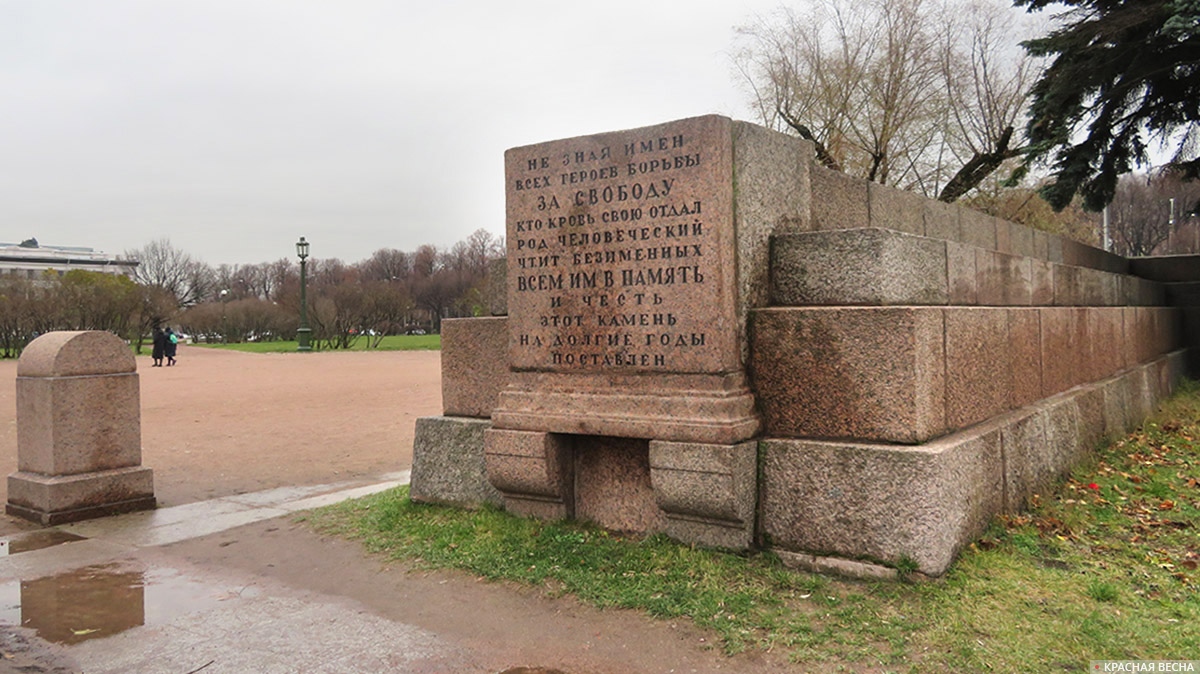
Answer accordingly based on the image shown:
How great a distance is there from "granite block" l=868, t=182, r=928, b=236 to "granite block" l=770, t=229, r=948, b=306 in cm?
94

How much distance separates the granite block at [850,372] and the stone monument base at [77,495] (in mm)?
5097

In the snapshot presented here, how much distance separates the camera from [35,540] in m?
5.71

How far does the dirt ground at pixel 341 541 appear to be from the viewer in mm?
3520

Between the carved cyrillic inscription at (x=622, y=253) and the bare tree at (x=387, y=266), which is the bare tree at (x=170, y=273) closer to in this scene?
the bare tree at (x=387, y=266)

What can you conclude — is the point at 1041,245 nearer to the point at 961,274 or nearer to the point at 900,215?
the point at 900,215

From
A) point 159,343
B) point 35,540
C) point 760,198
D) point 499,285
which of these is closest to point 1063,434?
point 760,198

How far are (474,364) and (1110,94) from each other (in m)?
10.2

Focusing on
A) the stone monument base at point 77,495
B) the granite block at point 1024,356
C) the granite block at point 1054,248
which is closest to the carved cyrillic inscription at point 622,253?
the granite block at point 1024,356

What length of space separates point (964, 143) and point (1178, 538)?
25.3 meters

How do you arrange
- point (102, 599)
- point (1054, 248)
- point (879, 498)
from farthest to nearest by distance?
point (1054, 248), point (102, 599), point (879, 498)

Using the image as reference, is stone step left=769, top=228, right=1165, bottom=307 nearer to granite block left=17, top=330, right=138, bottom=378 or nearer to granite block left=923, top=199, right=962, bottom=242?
granite block left=923, top=199, right=962, bottom=242

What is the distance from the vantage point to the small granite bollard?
629cm

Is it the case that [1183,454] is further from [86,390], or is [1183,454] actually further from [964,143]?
[964,143]

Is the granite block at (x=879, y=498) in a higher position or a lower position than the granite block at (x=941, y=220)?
lower
